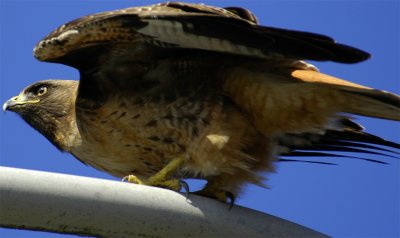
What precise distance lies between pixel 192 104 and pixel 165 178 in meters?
0.66

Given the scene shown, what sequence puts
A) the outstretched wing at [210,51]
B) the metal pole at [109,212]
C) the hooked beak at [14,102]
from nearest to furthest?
the metal pole at [109,212]
the outstretched wing at [210,51]
the hooked beak at [14,102]

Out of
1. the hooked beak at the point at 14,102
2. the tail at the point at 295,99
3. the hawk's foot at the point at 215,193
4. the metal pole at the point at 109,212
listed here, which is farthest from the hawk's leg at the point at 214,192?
the hooked beak at the point at 14,102

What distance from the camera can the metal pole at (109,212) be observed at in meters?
3.36

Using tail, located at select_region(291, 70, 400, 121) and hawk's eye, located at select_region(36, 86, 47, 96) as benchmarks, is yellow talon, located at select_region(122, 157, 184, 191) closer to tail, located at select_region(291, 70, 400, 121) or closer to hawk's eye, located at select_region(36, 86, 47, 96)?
tail, located at select_region(291, 70, 400, 121)

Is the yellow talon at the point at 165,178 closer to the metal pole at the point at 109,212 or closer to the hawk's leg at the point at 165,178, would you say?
the hawk's leg at the point at 165,178

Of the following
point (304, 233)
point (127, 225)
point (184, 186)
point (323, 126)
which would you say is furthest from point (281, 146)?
point (127, 225)

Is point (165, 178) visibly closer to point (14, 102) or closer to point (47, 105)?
point (47, 105)

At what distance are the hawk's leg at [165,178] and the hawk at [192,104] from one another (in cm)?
1

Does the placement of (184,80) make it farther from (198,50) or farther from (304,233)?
(304,233)

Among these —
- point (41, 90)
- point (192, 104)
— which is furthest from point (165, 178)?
point (41, 90)

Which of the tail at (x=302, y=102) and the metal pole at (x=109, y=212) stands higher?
the tail at (x=302, y=102)

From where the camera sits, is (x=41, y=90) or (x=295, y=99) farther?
(x=41, y=90)

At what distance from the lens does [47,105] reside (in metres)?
7.27

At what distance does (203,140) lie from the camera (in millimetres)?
5809
